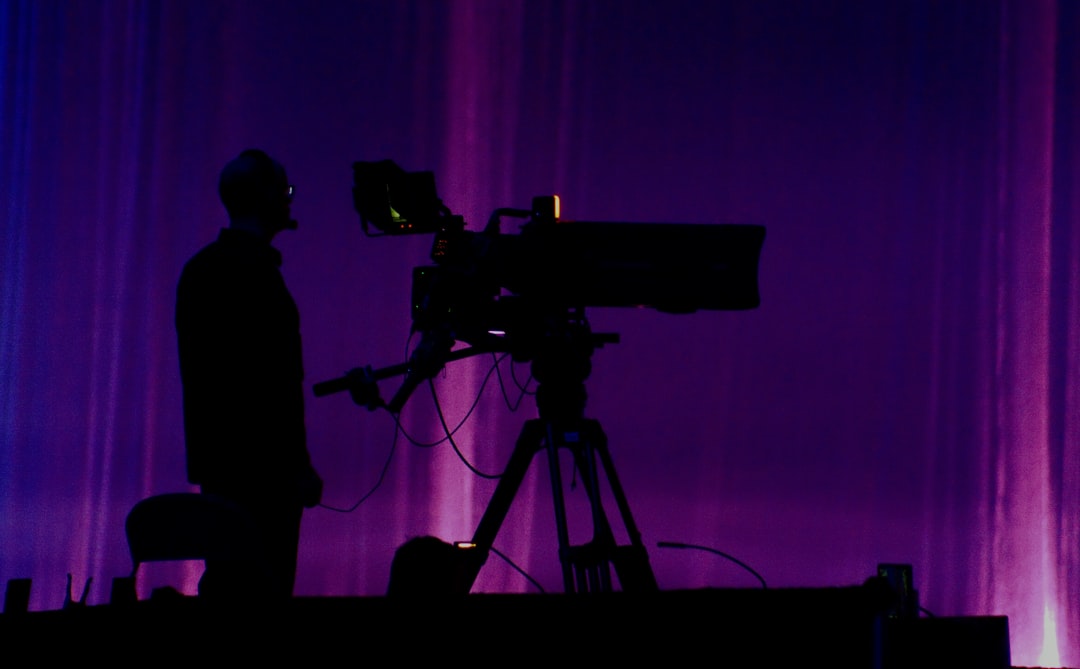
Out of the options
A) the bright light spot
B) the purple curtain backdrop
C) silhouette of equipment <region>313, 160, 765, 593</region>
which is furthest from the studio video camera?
the bright light spot

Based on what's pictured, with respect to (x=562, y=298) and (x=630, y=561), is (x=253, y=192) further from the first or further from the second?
(x=630, y=561)

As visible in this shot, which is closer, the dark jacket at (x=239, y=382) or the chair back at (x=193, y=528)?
the chair back at (x=193, y=528)

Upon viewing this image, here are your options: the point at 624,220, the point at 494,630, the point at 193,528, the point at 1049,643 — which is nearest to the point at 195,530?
the point at 193,528

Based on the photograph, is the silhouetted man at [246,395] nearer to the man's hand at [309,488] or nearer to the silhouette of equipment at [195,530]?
the man's hand at [309,488]

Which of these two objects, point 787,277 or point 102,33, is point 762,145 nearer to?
point 787,277

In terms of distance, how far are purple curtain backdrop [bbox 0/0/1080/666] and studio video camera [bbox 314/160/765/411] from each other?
1681 millimetres

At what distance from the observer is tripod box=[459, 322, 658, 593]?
214cm

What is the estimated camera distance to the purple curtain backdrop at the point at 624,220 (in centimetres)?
383

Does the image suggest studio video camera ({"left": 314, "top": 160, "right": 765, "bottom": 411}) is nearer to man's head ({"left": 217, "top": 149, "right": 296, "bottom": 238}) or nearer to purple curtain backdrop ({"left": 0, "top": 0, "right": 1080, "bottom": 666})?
man's head ({"left": 217, "top": 149, "right": 296, "bottom": 238})

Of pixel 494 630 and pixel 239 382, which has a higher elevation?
pixel 239 382

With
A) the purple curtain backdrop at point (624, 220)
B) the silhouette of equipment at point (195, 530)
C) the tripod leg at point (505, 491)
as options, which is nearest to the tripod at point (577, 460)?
the tripod leg at point (505, 491)

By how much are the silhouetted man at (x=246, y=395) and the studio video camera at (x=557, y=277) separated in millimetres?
287

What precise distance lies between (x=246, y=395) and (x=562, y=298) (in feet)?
2.23

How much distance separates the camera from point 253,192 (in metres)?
2.09
